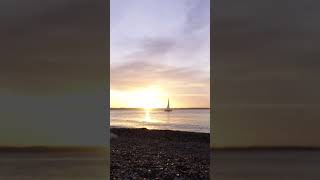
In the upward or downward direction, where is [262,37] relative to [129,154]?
upward

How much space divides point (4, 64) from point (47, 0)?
0.83m

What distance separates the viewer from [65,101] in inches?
169

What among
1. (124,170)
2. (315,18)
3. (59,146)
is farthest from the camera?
(124,170)

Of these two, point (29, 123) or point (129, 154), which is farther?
point (129, 154)

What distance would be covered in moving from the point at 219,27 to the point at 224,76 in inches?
21.6

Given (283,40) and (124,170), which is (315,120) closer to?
(283,40)

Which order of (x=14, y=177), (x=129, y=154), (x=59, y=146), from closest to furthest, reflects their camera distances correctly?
1. (x=14, y=177)
2. (x=59, y=146)
3. (x=129, y=154)

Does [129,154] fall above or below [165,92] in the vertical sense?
below

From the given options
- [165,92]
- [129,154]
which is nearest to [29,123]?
[129,154]

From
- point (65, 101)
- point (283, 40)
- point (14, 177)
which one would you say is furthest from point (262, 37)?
point (14, 177)

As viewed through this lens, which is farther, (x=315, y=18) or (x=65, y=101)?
(x=65, y=101)

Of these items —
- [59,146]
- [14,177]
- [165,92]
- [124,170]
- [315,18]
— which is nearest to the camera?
[315,18]

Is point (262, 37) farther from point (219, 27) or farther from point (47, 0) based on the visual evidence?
point (47, 0)

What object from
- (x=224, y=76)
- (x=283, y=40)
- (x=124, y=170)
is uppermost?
(x=283, y=40)
